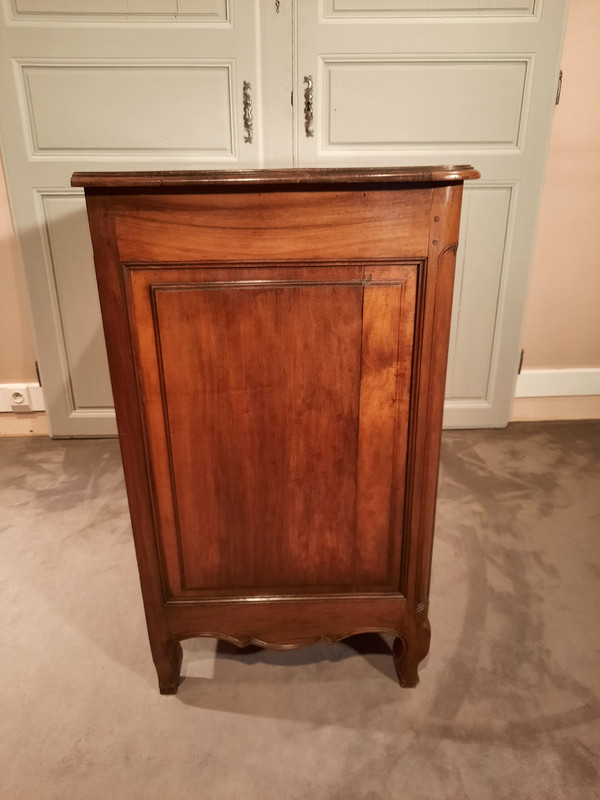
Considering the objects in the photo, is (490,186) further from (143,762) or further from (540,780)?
(143,762)

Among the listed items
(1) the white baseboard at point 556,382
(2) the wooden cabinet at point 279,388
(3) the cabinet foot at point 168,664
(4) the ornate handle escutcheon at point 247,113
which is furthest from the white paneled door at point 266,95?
(3) the cabinet foot at point 168,664

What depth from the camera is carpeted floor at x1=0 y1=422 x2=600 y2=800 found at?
3.50 feet

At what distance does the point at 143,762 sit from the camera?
110 centimetres

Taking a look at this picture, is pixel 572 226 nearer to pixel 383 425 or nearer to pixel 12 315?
pixel 383 425

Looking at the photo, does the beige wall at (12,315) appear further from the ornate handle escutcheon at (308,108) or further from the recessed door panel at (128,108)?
the ornate handle escutcheon at (308,108)

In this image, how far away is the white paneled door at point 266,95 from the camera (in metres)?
1.89

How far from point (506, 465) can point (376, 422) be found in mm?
1363

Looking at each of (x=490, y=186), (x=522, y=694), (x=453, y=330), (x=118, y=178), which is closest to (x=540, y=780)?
(x=522, y=694)

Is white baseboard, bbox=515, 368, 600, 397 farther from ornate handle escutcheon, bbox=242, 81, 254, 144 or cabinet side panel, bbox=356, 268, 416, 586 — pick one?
cabinet side panel, bbox=356, 268, 416, 586

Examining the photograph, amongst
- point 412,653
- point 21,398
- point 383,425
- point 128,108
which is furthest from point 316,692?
point 128,108

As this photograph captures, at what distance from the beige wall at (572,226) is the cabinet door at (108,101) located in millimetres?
1067

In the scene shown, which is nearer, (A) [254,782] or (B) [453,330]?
(A) [254,782]

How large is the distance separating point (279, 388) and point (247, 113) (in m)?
1.39

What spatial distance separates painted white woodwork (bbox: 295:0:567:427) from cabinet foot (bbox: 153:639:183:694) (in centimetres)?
163
